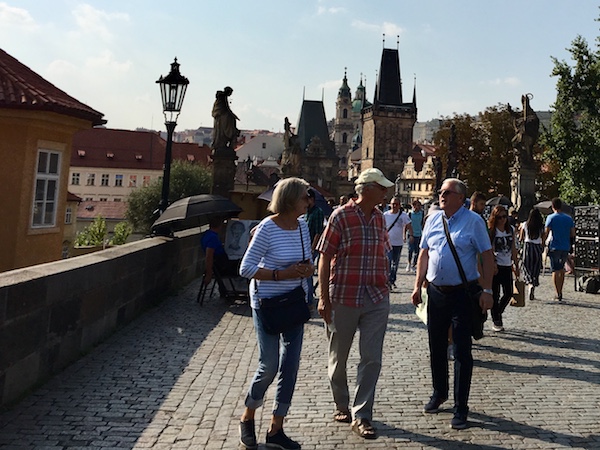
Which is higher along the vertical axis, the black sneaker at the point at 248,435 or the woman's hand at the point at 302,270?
the woman's hand at the point at 302,270

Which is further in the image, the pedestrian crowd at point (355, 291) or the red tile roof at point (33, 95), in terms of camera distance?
the red tile roof at point (33, 95)

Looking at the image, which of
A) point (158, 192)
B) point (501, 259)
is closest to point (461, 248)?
point (501, 259)

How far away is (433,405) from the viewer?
5.02 meters

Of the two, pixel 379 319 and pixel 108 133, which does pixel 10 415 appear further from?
pixel 108 133

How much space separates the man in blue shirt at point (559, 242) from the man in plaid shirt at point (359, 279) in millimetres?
→ 7890

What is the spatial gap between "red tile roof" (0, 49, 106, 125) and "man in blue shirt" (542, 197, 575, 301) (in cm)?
901

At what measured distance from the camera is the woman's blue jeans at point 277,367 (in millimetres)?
4199

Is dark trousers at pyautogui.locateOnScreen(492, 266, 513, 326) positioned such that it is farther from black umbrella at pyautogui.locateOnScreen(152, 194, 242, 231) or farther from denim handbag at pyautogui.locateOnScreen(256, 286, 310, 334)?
denim handbag at pyautogui.locateOnScreen(256, 286, 310, 334)

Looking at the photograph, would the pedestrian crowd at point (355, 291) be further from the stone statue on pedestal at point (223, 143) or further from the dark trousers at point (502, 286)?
the stone statue on pedestal at point (223, 143)

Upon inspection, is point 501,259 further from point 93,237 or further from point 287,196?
point 93,237

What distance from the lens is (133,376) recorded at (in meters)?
5.87

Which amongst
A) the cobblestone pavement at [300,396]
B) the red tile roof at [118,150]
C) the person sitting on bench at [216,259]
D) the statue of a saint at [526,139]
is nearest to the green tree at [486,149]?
the statue of a saint at [526,139]

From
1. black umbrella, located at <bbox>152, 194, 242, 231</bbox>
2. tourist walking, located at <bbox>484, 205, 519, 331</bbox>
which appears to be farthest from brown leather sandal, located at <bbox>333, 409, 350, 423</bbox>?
black umbrella, located at <bbox>152, 194, 242, 231</bbox>

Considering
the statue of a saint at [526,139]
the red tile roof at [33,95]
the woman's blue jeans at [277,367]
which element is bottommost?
the woman's blue jeans at [277,367]
